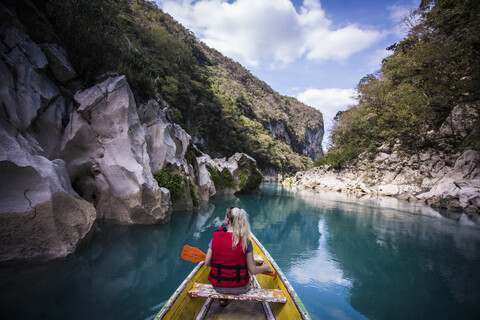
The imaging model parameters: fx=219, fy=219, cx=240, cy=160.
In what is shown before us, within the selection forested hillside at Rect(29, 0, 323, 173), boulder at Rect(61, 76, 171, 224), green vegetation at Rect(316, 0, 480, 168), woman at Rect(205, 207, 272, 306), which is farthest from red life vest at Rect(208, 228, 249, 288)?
green vegetation at Rect(316, 0, 480, 168)

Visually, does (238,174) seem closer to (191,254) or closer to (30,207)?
(30,207)

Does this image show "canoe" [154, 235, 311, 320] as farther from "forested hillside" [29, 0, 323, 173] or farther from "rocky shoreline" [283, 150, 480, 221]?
"rocky shoreline" [283, 150, 480, 221]

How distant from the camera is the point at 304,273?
5.76 m

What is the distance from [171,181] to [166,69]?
75.0 ft

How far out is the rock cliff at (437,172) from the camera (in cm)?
1641

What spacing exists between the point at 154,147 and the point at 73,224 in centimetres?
564

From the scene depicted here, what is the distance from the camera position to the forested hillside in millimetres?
8787

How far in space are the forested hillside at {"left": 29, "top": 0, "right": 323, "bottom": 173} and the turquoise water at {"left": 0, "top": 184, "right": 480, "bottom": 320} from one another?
22.1ft

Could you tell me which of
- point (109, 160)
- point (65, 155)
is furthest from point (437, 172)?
point (65, 155)

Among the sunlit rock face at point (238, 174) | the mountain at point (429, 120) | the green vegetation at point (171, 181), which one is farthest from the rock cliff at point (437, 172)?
the green vegetation at point (171, 181)

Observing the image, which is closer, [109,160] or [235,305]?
[235,305]

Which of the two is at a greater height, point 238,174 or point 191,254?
point 238,174

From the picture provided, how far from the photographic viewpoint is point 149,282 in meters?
4.83

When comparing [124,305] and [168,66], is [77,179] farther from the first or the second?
[168,66]
